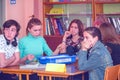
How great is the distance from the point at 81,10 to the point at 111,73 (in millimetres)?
2794

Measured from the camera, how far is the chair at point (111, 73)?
12.4ft

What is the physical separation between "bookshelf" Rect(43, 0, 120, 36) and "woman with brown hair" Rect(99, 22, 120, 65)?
1617mm

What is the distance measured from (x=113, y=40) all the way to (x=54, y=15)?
2.36 meters

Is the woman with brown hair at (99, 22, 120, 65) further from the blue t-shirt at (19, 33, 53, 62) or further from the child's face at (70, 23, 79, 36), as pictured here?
the blue t-shirt at (19, 33, 53, 62)

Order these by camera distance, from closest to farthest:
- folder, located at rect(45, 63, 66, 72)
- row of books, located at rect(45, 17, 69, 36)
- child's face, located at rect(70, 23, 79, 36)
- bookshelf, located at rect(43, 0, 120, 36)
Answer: folder, located at rect(45, 63, 66, 72)
child's face, located at rect(70, 23, 79, 36)
bookshelf, located at rect(43, 0, 120, 36)
row of books, located at rect(45, 17, 69, 36)

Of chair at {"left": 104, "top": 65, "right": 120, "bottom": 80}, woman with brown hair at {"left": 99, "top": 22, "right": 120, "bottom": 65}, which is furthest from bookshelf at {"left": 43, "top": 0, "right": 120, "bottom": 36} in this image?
chair at {"left": 104, "top": 65, "right": 120, "bottom": 80}

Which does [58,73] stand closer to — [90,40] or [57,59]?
[57,59]

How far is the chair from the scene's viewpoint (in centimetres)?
378

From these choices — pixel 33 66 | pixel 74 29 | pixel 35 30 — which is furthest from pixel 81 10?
pixel 33 66

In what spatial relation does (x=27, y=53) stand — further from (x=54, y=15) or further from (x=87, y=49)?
(x=54, y=15)

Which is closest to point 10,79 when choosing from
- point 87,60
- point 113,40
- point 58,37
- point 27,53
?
point 27,53

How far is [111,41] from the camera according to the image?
14.9 ft

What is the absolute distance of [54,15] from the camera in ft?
22.1

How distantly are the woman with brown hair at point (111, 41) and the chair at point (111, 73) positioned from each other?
431 mm
